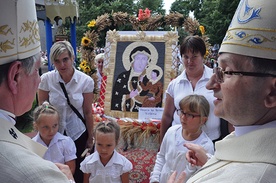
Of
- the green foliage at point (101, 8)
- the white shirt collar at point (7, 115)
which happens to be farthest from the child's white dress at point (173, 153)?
the green foliage at point (101, 8)

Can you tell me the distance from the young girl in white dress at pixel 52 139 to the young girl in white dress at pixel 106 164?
0.71ft

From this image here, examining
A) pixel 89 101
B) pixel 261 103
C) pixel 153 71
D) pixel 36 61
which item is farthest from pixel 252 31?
pixel 153 71

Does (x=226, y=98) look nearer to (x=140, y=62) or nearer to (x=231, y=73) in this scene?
(x=231, y=73)

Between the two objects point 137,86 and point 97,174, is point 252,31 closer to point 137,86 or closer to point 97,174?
point 97,174

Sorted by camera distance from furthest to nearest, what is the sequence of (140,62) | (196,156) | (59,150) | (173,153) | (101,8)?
(101,8), (140,62), (59,150), (173,153), (196,156)

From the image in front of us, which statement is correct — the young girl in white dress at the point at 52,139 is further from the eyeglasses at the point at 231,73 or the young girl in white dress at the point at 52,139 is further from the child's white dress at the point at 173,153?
the eyeglasses at the point at 231,73

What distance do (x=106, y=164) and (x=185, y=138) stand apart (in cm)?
82

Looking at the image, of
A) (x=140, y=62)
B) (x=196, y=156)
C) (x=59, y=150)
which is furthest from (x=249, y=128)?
(x=140, y=62)

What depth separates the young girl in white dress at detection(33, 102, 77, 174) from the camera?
10.4ft

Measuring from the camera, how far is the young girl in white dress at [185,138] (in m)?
2.71

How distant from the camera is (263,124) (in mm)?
1257

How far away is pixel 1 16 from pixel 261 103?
43.1 inches

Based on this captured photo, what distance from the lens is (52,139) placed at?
3209 mm

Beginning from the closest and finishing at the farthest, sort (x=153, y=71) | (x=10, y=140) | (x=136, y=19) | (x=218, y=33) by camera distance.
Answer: (x=10, y=140) → (x=153, y=71) → (x=136, y=19) → (x=218, y=33)
